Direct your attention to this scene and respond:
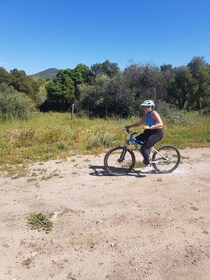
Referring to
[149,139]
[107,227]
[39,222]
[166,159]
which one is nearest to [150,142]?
[149,139]

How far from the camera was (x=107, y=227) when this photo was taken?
161 inches

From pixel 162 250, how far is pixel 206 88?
29319 mm

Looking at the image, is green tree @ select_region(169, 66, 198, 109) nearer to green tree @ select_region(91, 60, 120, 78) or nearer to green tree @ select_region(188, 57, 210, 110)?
green tree @ select_region(188, 57, 210, 110)

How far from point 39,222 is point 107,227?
3.38ft

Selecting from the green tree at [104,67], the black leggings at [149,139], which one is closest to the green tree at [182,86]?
the green tree at [104,67]

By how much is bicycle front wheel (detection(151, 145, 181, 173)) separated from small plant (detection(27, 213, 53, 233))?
303 centimetres

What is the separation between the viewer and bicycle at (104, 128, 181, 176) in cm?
639

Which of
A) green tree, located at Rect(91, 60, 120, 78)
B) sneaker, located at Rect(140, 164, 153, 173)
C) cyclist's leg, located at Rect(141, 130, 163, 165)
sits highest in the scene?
green tree, located at Rect(91, 60, 120, 78)

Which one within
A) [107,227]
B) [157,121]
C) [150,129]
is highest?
[157,121]

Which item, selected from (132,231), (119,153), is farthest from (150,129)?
(132,231)

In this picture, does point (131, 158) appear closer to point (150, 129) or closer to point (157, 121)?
point (150, 129)

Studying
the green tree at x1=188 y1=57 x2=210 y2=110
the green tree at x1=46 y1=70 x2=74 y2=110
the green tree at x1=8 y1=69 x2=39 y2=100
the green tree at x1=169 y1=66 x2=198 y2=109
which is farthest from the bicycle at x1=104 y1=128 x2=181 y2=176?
the green tree at x1=46 y1=70 x2=74 y2=110

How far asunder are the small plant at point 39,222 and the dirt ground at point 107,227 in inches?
2.8

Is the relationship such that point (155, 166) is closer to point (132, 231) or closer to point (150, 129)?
point (150, 129)
